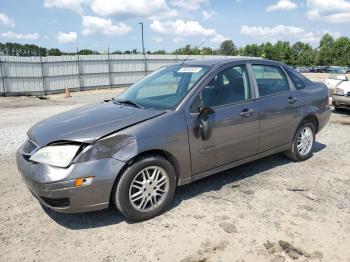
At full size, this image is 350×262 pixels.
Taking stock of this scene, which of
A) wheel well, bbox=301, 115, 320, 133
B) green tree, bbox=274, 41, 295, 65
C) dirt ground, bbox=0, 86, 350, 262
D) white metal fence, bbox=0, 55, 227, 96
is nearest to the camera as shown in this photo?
dirt ground, bbox=0, 86, 350, 262

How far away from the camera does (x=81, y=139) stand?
10.7 feet

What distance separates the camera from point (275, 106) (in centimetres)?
481

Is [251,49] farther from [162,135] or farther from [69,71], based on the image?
[162,135]

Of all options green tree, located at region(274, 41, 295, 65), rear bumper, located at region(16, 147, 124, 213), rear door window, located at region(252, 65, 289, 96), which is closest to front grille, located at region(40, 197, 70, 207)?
rear bumper, located at region(16, 147, 124, 213)

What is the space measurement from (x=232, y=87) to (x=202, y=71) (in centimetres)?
46

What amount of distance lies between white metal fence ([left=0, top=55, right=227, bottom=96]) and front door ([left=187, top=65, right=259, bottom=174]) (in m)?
16.7

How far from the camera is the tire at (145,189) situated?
3400mm

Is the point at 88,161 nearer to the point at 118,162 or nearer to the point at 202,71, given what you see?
the point at 118,162

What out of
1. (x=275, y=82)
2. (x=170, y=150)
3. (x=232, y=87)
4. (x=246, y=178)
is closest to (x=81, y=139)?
(x=170, y=150)

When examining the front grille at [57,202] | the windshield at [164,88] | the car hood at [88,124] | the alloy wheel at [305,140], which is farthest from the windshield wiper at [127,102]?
the alloy wheel at [305,140]

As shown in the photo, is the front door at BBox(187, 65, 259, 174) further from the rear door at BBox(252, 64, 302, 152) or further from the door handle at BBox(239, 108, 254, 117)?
the rear door at BBox(252, 64, 302, 152)

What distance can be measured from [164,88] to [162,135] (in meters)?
1.04

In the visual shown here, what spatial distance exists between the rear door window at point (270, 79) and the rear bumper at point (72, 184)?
2442 mm

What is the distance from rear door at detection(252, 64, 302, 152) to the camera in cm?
470
